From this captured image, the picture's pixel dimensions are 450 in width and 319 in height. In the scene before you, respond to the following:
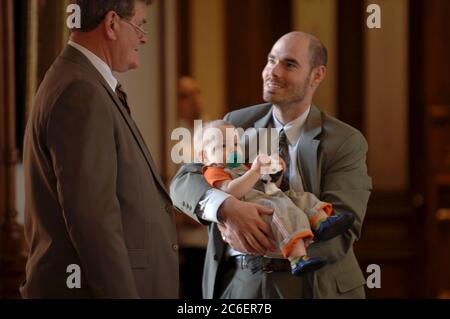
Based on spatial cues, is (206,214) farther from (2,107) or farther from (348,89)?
(348,89)

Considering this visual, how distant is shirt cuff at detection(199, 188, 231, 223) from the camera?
67.4 inches

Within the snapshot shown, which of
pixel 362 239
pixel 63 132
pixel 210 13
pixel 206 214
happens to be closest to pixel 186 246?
pixel 362 239

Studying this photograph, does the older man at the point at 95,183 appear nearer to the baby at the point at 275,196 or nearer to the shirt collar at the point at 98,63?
the shirt collar at the point at 98,63

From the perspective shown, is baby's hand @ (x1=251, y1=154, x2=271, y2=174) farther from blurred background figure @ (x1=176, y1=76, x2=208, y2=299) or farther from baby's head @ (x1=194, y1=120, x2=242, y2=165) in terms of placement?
blurred background figure @ (x1=176, y1=76, x2=208, y2=299)

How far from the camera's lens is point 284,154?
1.78 m

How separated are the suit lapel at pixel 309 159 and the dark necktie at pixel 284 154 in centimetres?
3

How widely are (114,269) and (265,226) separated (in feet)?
1.09

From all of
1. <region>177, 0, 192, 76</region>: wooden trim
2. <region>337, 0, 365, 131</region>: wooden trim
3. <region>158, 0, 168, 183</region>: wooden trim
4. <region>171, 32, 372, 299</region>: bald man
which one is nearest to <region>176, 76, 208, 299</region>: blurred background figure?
<region>177, 0, 192, 76</region>: wooden trim

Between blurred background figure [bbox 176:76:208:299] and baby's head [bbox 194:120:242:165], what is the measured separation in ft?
5.68

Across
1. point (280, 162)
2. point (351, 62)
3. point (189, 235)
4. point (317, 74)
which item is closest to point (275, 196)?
point (280, 162)

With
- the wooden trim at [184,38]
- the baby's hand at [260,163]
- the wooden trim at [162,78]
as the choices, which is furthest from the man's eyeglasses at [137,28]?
the wooden trim at [184,38]

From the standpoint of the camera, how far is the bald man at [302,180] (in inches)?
68.8

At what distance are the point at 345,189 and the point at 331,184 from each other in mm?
30

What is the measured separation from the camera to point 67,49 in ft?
5.38
